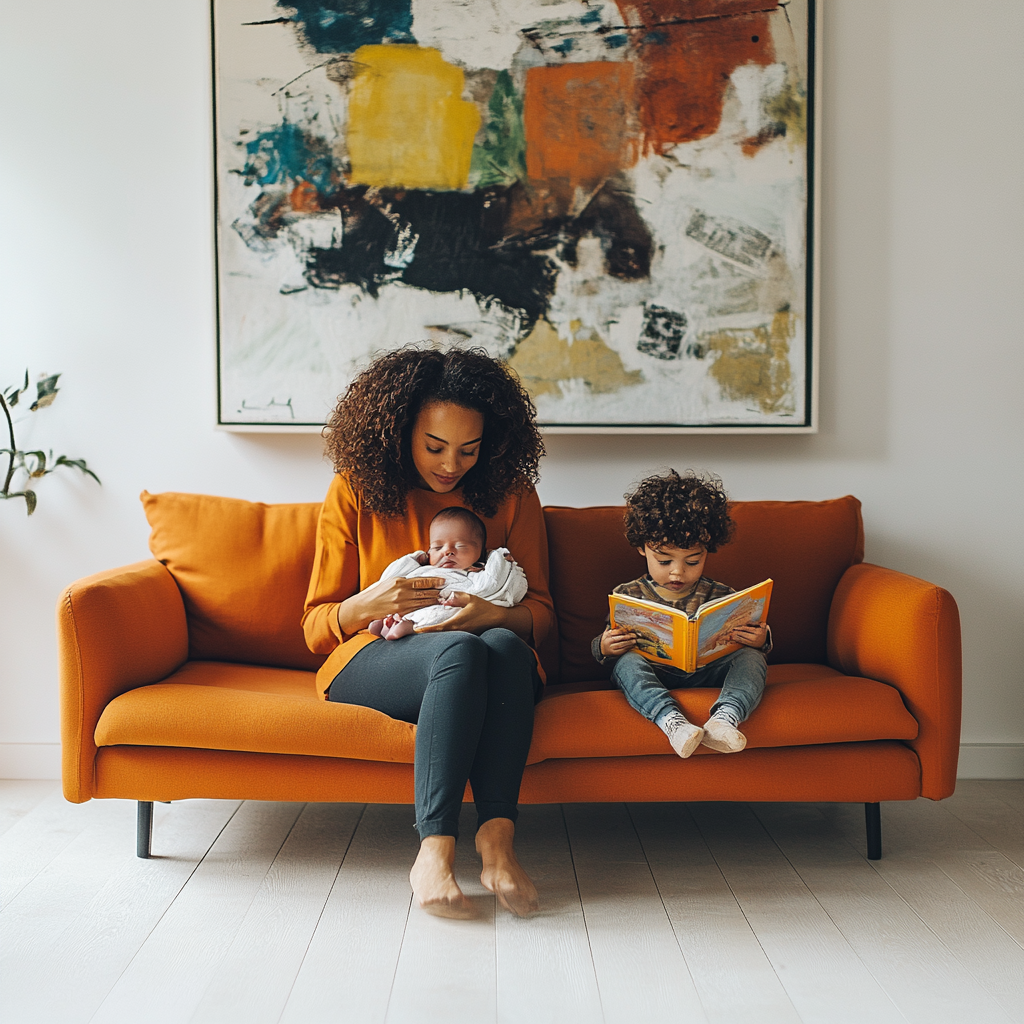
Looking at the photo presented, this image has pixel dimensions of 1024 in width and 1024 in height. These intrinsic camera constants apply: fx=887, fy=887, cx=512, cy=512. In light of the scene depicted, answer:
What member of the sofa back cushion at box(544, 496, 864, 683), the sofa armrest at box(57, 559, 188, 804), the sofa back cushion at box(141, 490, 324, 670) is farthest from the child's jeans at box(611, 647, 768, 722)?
the sofa armrest at box(57, 559, 188, 804)

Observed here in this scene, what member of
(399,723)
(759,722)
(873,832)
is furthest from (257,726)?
(873,832)

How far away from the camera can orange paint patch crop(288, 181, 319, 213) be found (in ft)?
8.14

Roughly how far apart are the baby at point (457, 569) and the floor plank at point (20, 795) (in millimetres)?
1094

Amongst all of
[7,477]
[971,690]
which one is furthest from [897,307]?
[7,477]

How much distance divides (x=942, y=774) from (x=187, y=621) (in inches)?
70.0

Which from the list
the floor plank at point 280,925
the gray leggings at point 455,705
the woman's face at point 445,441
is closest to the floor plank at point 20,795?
the floor plank at point 280,925

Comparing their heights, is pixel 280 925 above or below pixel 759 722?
below

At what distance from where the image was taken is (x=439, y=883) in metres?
1.56

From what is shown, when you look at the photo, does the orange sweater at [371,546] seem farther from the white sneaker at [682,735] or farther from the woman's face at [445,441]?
the white sneaker at [682,735]

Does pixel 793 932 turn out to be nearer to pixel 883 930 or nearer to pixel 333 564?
pixel 883 930

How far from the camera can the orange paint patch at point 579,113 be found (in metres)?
2.46

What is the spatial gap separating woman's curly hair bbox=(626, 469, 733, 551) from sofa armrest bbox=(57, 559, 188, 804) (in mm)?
1124

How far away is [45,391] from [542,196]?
4.90 feet

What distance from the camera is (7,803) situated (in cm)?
229
